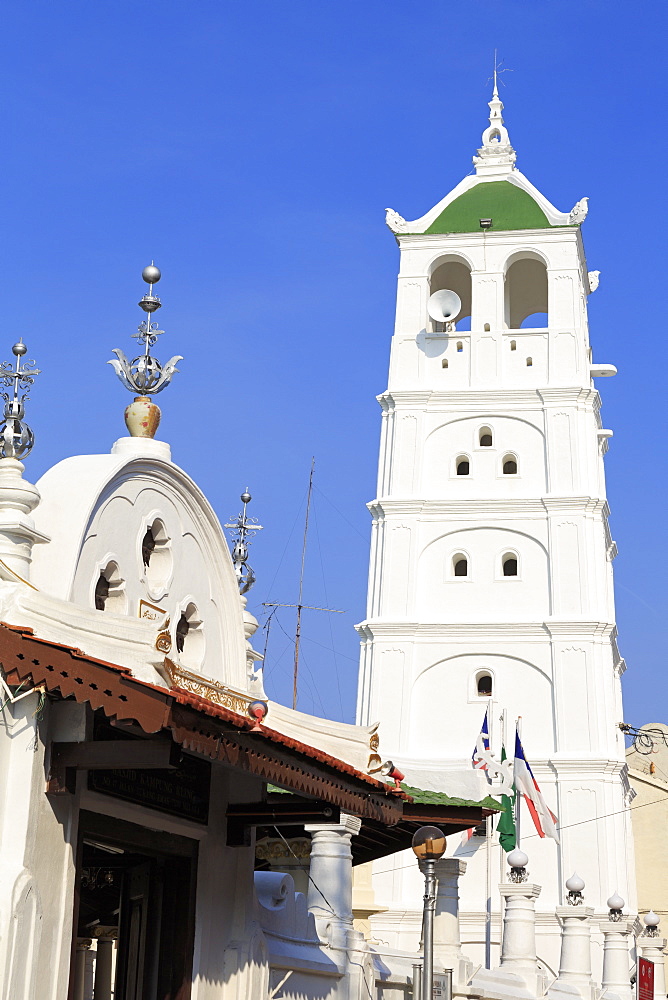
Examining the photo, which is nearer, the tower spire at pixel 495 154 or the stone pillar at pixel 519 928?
the stone pillar at pixel 519 928

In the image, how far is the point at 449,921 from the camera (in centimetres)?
2122

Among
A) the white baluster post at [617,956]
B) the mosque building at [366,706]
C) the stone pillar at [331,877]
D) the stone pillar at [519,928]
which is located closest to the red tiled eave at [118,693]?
the mosque building at [366,706]

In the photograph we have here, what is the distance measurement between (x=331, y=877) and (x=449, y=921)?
464 centimetres

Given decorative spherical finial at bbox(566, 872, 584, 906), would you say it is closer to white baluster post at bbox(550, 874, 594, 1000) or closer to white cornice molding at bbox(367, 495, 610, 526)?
white baluster post at bbox(550, 874, 594, 1000)

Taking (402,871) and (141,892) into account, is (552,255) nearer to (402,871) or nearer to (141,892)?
(402,871)

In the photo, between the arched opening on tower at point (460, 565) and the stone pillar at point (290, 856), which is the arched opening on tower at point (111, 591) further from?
the arched opening on tower at point (460, 565)

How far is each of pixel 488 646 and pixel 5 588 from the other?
3256 centimetres

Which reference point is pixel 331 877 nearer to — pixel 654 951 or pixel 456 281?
pixel 654 951

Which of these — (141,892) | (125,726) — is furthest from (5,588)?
(141,892)

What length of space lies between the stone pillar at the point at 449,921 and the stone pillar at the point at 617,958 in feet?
27.2

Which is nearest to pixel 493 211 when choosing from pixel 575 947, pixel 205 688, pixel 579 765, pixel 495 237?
pixel 495 237

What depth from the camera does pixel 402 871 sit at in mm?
42000

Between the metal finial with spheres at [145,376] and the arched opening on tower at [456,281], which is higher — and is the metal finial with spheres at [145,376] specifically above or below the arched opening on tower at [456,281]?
below

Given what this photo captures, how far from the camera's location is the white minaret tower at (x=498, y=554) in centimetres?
4181
